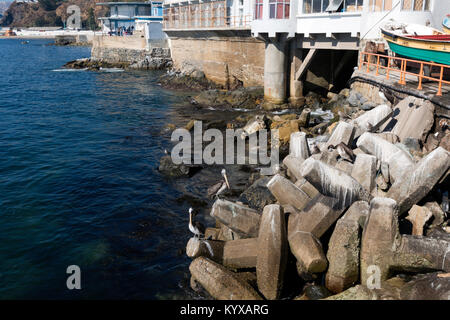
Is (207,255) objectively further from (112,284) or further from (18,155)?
(18,155)

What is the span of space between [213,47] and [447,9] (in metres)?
20.2

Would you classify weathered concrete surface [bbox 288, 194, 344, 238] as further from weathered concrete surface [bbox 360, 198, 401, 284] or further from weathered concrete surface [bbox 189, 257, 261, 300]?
weathered concrete surface [bbox 189, 257, 261, 300]

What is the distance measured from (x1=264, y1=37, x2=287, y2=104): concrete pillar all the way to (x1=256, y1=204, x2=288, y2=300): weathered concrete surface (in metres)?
18.7

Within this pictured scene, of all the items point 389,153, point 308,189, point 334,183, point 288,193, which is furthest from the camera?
point 389,153

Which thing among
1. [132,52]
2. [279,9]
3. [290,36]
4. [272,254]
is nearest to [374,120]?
[272,254]

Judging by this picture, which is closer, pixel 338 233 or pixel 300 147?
pixel 338 233

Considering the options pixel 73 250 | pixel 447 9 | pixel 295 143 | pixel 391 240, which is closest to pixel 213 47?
pixel 447 9

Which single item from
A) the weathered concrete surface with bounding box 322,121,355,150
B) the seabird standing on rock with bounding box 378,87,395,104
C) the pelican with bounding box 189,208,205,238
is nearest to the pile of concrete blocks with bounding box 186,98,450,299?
the pelican with bounding box 189,208,205,238

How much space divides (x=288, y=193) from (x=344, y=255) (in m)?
2.42

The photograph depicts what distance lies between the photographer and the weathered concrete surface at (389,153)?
9742 millimetres

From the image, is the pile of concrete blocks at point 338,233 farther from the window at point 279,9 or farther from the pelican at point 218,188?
the window at point 279,9

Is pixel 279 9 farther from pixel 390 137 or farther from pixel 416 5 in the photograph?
pixel 390 137

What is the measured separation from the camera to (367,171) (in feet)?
31.7

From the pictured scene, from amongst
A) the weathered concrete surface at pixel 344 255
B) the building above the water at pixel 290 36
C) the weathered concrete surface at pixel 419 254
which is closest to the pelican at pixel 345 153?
the weathered concrete surface at pixel 344 255
